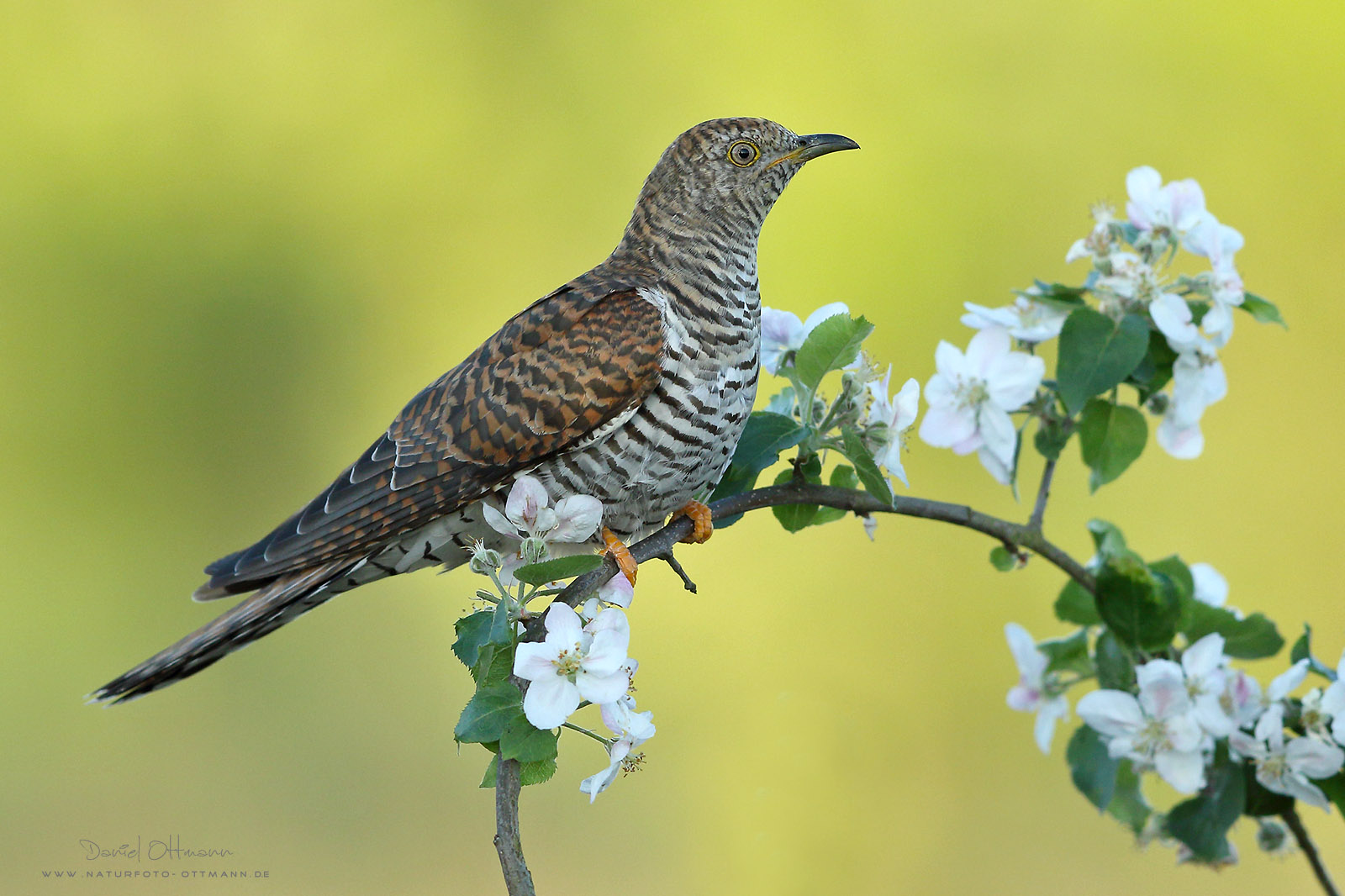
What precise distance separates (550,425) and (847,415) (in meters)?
0.40

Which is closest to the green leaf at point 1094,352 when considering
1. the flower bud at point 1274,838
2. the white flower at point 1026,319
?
the white flower at point 1026,319

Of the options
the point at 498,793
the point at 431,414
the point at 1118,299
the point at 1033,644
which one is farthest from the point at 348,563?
the point at 1118,299

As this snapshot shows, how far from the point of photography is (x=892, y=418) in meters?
1.12

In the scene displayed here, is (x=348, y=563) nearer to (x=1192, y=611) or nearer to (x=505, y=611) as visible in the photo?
(x=505, y=611)

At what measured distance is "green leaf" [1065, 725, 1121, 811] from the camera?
1217 mm

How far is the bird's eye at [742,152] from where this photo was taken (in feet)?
5.01

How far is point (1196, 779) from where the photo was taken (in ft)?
3.52

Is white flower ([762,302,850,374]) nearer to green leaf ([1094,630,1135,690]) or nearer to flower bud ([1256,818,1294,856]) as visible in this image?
green leaf ([1094,630,1135,690])

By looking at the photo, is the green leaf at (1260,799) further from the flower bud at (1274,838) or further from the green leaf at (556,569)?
the green leaf at (556,569)

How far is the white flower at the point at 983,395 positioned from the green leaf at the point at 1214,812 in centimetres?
39

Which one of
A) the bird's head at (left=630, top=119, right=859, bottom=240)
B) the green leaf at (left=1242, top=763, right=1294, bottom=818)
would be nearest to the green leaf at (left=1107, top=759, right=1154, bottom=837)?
the green leaf at (left=1242, top=763, right=1294, bottom=818)

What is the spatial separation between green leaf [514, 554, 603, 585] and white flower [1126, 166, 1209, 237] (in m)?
0.71

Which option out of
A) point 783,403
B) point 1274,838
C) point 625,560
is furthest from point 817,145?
point 1274,838

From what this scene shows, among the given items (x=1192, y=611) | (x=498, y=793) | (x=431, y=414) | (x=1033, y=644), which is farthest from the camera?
(x=431, y=414)
